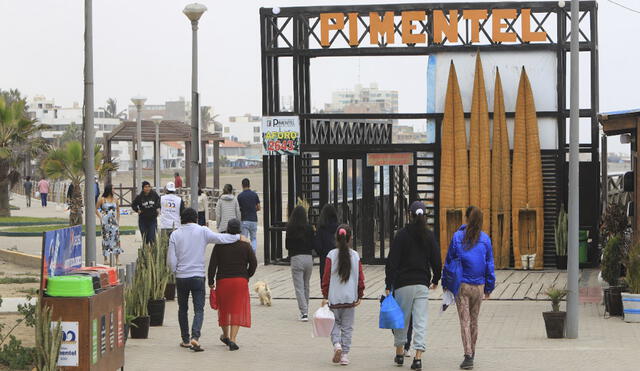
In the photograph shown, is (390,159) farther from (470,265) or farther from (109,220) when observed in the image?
(470,265)

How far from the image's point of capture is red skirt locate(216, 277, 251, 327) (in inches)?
545

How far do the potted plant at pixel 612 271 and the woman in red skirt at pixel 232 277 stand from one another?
582 cm

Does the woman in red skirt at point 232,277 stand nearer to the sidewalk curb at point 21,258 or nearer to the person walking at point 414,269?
the person walking at point 414,269

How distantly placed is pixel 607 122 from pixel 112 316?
10.1 m

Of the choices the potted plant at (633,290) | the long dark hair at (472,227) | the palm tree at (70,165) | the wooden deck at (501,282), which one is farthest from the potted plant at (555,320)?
the palm tree at (70,165)

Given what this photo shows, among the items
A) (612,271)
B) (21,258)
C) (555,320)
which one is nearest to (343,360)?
(555,320)

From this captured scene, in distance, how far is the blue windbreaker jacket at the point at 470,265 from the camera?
1242 centimetres

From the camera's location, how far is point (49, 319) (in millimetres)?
10375

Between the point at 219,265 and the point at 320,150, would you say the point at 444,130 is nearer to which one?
the point at 320,150

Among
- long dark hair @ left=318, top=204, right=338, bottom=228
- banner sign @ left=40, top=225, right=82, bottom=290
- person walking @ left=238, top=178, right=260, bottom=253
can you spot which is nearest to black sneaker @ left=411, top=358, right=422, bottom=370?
banner sign @ left=40, top=225, right=82, bottom=290

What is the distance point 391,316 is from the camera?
1223cm

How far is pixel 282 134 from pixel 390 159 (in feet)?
7.65

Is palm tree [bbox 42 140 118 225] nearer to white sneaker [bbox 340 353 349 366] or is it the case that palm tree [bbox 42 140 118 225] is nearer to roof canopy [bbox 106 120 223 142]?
white sneaker [bbox 340 353 349 366]

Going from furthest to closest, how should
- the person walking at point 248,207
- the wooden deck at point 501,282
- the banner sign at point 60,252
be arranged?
1. the person walking at point 248,207
2. the wooden deck at point 501,282
3. the banner sign at point 60,252
